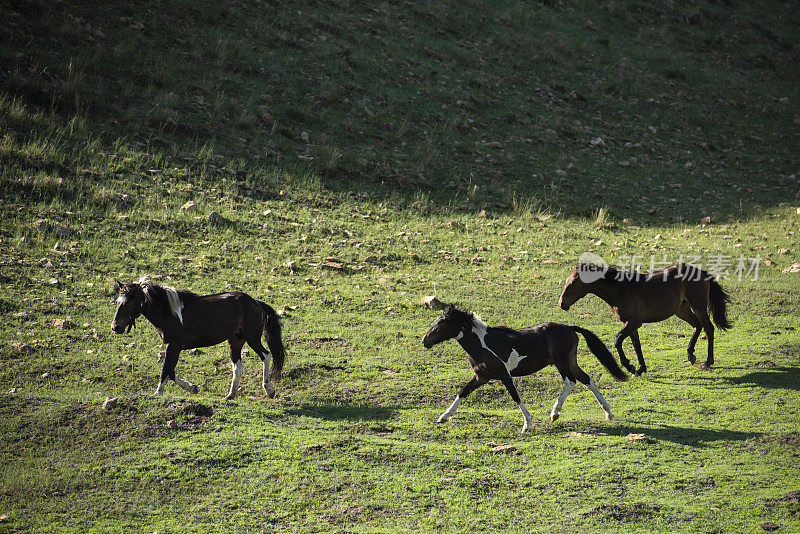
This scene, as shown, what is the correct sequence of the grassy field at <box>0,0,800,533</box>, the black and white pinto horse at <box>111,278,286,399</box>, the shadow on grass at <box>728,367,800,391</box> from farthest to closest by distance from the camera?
the shadow on grass at <box>728,367,800,391</box> < the black and white pinto horse at <box>111,278,286,399</box> < the grassy field at <box>0,0,800,533</box>

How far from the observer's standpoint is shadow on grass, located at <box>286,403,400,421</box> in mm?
9555

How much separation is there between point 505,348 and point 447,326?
0.79 m

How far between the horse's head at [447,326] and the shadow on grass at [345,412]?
47.4 inches

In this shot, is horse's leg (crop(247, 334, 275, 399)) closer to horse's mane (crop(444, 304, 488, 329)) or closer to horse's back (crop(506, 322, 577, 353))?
horse's mane (crop(444, 304, 488, 329))

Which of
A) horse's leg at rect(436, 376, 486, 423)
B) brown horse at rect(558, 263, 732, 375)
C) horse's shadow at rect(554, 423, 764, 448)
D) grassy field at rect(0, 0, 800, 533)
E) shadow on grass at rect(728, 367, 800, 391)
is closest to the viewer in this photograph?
grassy field at rect(0, 0, 800, 533)

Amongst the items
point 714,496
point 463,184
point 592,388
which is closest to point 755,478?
point 714,496

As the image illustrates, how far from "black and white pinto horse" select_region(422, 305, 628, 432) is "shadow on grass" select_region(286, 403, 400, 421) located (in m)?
0.88

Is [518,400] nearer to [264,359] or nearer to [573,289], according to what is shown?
[573,289]

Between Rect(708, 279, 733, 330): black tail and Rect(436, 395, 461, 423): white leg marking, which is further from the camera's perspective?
Rect(708, 279, 733, 330): black tail

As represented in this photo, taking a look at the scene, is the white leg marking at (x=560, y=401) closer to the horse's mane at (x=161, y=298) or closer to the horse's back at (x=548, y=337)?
the horse's back at (x=548, y=337)

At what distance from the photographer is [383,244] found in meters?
17.2

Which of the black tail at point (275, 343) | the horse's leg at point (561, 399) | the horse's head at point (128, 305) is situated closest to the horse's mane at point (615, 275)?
the horse's leg at point (561, 399)

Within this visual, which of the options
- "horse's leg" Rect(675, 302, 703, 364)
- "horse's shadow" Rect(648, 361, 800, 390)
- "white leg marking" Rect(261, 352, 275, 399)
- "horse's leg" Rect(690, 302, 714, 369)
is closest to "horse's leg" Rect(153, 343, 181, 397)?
"white leg marking" Rect(261, 352, 275, 399)

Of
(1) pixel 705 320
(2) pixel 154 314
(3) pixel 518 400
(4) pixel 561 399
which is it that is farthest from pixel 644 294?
(2) pixel 154 314
